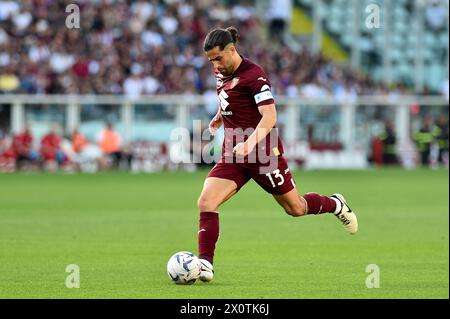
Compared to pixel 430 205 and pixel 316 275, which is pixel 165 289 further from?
pixel 430 205

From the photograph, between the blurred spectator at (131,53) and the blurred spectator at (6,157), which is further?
the blurred spectator at (131,53)

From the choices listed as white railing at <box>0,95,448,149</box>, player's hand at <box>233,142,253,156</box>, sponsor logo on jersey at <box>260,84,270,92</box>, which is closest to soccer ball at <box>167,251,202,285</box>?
player's hand at <box>233,142,253,156</box>

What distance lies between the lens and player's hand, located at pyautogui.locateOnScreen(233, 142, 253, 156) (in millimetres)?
10508

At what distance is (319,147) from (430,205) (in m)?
15.1

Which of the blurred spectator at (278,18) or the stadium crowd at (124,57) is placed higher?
the blurred spectator at (278,18)

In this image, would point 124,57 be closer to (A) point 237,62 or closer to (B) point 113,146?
(B) point 113,146

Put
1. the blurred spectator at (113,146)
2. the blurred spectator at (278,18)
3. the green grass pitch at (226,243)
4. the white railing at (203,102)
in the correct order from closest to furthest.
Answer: the green grass pitch at (226,243) < the blurred spectator at (113,146) < the white railing at (203,102) < the blurred spectator at (278,18)

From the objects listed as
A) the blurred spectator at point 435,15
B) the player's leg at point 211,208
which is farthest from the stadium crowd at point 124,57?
the player's leg at point 211,208

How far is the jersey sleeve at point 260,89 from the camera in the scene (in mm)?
10797

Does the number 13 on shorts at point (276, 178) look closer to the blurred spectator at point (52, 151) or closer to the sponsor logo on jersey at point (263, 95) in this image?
the sponsor logo on jersey at point (263, 95)

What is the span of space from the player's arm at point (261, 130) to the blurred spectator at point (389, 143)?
27063mm

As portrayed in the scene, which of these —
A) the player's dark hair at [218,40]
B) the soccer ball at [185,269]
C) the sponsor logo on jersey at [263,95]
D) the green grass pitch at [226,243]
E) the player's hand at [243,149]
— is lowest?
the green grass pitch at [226,243]
